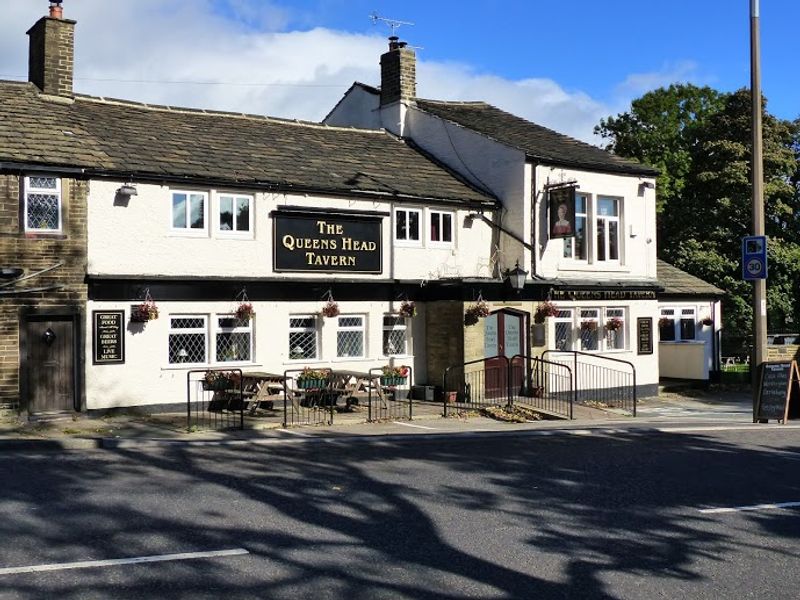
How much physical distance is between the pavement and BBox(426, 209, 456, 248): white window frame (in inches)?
169

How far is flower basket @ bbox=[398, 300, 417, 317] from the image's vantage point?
20891 mm

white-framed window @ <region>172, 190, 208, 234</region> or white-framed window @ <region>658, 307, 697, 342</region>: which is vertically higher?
white-framed window @ <region>172, 190, 208, 234</region>

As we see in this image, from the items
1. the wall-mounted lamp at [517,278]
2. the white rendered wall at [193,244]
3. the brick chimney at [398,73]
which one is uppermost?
the brick chimney at [398,73]

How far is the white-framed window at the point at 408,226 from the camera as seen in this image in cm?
2119

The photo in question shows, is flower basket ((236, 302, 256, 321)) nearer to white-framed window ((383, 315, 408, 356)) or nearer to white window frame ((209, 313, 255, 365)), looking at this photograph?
white window frame ((209, 313, 255, 365))

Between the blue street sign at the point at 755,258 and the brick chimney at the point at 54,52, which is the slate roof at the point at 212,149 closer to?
the brick chimney at the point at 54,52

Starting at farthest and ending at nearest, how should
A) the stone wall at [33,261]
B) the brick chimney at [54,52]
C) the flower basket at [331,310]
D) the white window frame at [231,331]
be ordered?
the flower basket at [331,310] → the brick chimney at [54,52] → the white window frame at [231,331] → the stone wall at [33,261]

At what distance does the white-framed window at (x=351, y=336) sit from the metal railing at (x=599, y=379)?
4.72 meters

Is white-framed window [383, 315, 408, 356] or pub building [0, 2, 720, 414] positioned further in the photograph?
white-framed window [383, 315, 408, 356]

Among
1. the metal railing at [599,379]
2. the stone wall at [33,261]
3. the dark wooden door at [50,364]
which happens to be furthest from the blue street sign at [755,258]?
the dark wooden door at [50,364]

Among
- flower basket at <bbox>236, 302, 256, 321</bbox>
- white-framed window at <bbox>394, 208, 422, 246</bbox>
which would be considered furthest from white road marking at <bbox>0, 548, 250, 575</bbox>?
white-framed window at <bbox>394, 208, 422, 246</bbox>

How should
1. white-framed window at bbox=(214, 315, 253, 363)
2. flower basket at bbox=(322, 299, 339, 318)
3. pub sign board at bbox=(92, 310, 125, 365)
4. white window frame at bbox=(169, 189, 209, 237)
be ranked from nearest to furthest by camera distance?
pub sign board at bbox=(92, 310, 125, 365), white window frame at bbox=(169, 189, 209, 237), white-framed window at bbox=(214, 315, 253, 363), flower basket at bbox=(322, 299, 339, 318)

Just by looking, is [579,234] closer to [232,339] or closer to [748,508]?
[232,339]

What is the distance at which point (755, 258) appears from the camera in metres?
17.7
